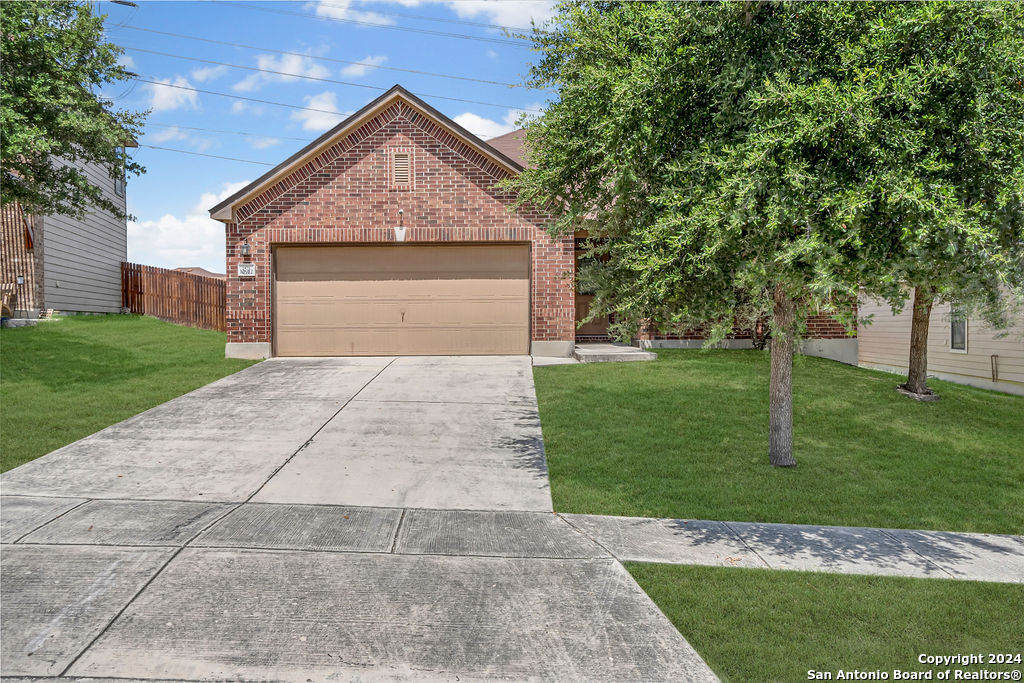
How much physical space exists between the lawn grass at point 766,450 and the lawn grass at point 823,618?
1380 mm

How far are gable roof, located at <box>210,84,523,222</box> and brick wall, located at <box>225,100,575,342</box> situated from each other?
132 mm

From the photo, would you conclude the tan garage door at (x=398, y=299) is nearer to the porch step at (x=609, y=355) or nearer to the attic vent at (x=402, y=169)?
the porch step at (x=609, y=355)

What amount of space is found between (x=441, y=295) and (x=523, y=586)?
1068 centimetres

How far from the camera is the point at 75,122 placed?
1130 centimetres

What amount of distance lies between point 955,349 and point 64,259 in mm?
24362

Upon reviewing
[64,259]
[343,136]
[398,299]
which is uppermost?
[343,136]

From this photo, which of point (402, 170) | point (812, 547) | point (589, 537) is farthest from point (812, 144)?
point (402, 170)

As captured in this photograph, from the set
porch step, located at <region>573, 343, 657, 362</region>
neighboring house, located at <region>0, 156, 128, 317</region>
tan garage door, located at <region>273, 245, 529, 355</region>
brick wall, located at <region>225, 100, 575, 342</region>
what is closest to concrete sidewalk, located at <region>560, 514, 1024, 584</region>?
porch step, located at <region>573, 343, 657, 362</region>

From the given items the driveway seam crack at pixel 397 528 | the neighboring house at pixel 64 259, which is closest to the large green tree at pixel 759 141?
the driveway seam crack at pixel 397 528

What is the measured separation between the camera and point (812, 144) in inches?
191

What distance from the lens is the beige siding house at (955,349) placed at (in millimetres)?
13516

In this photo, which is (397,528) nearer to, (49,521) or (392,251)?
(49,521)

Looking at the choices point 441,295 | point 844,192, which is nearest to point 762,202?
point 844,192

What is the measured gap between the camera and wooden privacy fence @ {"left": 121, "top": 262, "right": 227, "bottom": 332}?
838 inches
